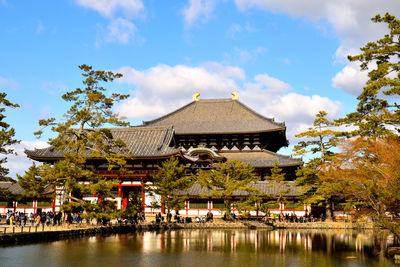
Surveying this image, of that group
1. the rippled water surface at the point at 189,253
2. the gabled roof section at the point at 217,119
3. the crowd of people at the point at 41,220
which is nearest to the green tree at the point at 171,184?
the crowd of people at the point at 41,220

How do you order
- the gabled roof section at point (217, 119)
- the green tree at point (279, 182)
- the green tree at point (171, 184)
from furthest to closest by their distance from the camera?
the gabled roof section at point (217, 119)
the green tree at point (279, 182)
the green tree at point (171, 184)

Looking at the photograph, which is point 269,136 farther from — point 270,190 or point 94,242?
point 94,242

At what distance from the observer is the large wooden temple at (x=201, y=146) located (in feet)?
139

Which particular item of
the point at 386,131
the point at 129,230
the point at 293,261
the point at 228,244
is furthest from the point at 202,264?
the point at 129,230

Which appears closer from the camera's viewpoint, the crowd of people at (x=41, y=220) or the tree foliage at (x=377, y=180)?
the tree foliage at (x=377, y=180)

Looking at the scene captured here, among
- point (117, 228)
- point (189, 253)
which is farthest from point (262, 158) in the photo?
point (189, 253)

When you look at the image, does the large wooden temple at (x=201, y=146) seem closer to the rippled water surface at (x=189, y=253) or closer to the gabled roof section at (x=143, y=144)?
the gabled roof section at (x=143, y=144)

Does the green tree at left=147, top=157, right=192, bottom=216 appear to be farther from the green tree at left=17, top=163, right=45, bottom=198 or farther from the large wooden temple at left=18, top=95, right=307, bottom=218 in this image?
the green tree at left=17, top=163, right=45, bottom=198

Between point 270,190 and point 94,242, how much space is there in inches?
953

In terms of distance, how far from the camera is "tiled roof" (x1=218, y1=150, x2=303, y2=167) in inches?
1788

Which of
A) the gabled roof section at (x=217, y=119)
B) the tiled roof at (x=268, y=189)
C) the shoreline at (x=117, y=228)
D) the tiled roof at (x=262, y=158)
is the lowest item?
the shoreline at (x=117, y=228)

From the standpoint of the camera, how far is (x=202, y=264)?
17.4 meters

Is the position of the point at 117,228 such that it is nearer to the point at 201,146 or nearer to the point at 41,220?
the point at 41,220

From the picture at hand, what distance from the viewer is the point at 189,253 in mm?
20656
